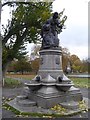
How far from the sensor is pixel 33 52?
5066cm

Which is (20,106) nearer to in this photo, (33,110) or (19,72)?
(33,110)

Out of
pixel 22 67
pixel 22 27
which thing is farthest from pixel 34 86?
pixel 22 67

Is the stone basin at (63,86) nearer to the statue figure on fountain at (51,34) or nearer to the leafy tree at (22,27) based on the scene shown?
the statue figure on fountain at (51,34)

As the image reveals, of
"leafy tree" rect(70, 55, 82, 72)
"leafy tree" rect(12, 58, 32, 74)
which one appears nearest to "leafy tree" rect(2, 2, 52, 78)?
"leafy tree" rect(12, 58, 32, 74)

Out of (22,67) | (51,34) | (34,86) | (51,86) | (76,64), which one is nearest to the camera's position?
(51,86)

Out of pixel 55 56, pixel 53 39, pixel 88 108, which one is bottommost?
pixel 88 108

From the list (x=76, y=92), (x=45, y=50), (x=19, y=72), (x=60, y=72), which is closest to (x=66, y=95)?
(x=76, y=92)

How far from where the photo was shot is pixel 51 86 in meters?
10.4

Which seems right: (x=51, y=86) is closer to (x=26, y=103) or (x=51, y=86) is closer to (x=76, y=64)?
(x=26, y=103)

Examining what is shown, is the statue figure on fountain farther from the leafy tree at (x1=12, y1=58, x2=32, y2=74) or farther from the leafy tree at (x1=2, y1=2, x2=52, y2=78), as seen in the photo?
the leafy tree at (x1=12, y1=58, x2=32, y2=74)

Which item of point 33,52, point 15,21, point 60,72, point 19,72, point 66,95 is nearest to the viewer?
point 66,95

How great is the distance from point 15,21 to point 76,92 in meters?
13.6

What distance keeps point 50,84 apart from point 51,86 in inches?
3.6

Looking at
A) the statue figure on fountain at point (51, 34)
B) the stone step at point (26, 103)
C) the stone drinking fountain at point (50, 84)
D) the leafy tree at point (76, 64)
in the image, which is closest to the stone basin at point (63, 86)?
the stone drinking fountain at point (50, 84)
